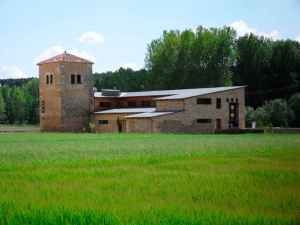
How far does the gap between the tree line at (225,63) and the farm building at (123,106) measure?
958cm

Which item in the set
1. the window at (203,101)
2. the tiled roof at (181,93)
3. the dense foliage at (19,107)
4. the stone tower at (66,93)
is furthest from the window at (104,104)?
the dense foliage at (19,107)

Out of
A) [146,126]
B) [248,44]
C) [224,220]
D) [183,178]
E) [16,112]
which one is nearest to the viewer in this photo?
[224,220]

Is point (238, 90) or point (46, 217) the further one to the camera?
point (238, 90)

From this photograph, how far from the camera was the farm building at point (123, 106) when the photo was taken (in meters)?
48.5

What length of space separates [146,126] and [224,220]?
3904 cm

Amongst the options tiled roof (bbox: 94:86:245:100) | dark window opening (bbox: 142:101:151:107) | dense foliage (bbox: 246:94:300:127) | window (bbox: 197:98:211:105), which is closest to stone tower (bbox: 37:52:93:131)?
tiled roof (bbox: 94:86:245:100)

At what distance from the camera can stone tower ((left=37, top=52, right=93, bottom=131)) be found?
183ft

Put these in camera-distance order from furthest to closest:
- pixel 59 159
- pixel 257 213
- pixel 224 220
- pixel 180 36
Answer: pixel 180 36, pixel 59 159, pixel 257 213, pixel 224 220

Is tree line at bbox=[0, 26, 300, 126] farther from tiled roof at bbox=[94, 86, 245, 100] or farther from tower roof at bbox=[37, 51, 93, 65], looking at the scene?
tower roof at bbox=[37, 51, 93, 65]

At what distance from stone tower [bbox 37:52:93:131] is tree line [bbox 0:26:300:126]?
50.5 feet

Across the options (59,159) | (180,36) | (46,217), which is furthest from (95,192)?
(180,36)

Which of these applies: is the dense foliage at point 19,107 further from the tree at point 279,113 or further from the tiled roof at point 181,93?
the tree at point 279,113

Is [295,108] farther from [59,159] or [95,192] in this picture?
[95,192]

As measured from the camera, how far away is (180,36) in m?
71.8
